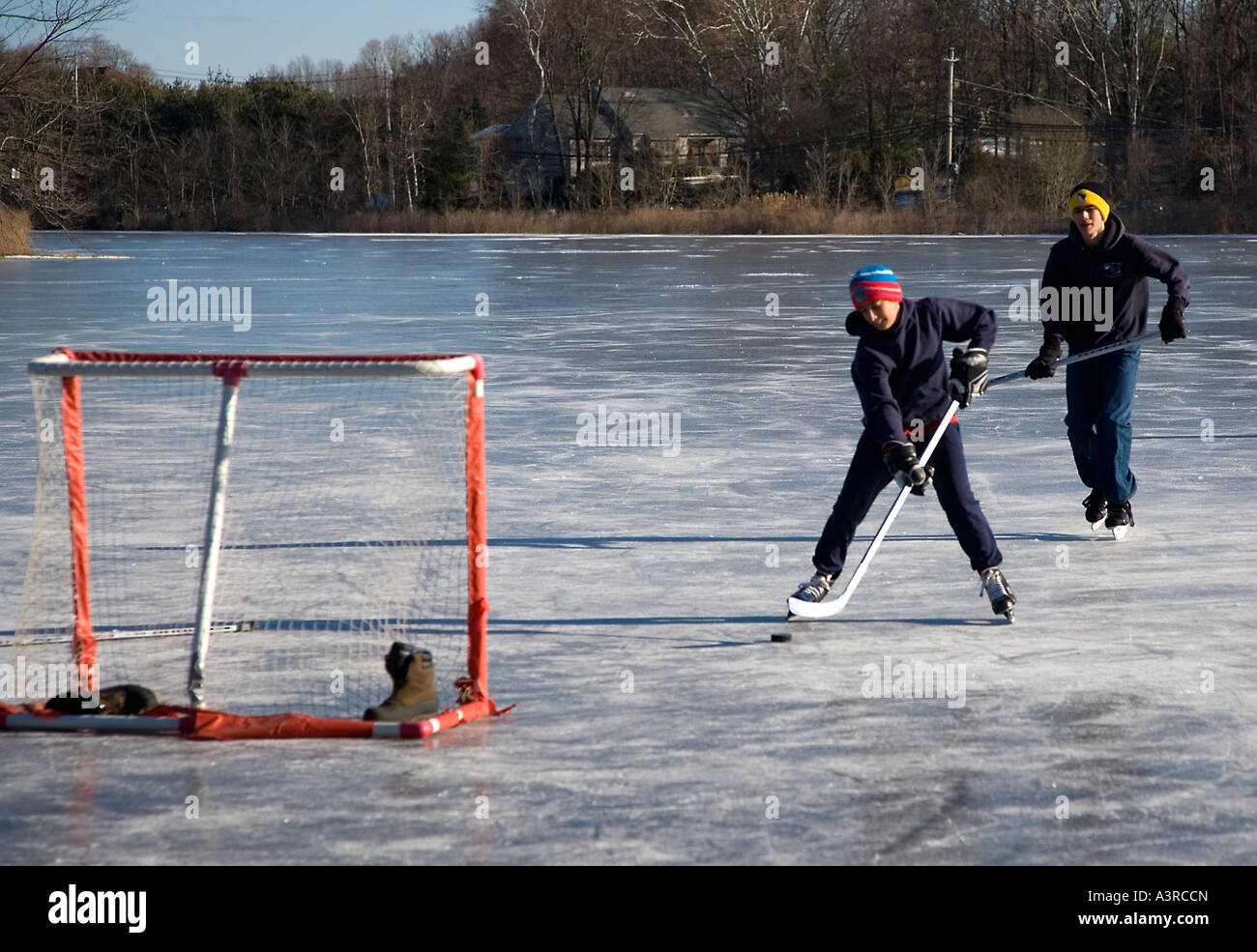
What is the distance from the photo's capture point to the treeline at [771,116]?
184 ft

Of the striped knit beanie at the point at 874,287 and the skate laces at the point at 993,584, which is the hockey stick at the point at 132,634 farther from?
the skate laces at the point at 993,584

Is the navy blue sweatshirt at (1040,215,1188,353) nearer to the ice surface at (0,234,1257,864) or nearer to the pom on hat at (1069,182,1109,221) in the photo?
the pom on hat at (1069,182,1109,221)

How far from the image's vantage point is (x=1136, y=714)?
4.23 meters

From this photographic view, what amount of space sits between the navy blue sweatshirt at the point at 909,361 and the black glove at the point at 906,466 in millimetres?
67

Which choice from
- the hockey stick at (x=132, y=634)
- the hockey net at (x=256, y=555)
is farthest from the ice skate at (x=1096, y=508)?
the hockey stick at (x=132, y=634)

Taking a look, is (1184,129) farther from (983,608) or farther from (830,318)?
(983,608)

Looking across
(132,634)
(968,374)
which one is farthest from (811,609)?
(132,634)

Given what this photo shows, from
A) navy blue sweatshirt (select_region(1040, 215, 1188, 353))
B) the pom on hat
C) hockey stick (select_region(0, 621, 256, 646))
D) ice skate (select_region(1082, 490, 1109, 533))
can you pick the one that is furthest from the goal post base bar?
the pom on hat

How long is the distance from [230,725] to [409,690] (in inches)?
19.2

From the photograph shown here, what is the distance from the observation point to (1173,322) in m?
6.54

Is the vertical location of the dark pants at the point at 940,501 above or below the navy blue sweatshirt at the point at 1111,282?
below

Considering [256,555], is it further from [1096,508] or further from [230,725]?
[1096,508]
